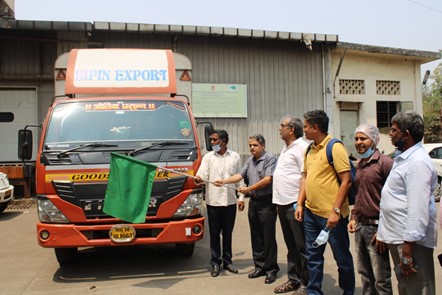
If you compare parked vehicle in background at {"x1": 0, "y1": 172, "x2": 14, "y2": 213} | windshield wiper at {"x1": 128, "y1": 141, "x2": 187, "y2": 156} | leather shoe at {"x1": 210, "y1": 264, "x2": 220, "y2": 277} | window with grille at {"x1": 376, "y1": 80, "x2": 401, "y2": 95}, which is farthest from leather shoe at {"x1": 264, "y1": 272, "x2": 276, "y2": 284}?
window with grille at {"x1": 376, "y1": 80, "x2": 401, "y2": 95}

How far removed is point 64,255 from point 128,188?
155 cm

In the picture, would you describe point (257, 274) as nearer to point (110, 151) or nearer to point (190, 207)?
point (190, 207)

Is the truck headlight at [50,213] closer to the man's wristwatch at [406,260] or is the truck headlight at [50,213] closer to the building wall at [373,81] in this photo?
the man's wristwatch at [406,260]

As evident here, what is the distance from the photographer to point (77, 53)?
631 cm

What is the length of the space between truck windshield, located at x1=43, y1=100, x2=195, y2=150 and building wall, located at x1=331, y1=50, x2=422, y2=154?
9.86 meters

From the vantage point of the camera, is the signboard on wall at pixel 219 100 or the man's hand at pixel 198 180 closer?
the man's hand at pixel 198 180

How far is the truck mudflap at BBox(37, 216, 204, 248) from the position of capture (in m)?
4.71

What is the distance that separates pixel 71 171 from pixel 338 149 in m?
2.97

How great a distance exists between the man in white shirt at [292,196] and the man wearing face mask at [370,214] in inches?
30.9

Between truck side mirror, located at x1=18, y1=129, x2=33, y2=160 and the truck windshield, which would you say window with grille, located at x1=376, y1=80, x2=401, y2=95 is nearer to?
the truck windshield

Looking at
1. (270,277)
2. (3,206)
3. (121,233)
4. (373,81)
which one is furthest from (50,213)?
(373,81)

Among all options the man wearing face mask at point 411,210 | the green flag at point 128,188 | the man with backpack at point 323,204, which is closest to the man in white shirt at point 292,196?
the man with backpack at point 323,204

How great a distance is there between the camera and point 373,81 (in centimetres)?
1483

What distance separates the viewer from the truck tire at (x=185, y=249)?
229 inches
